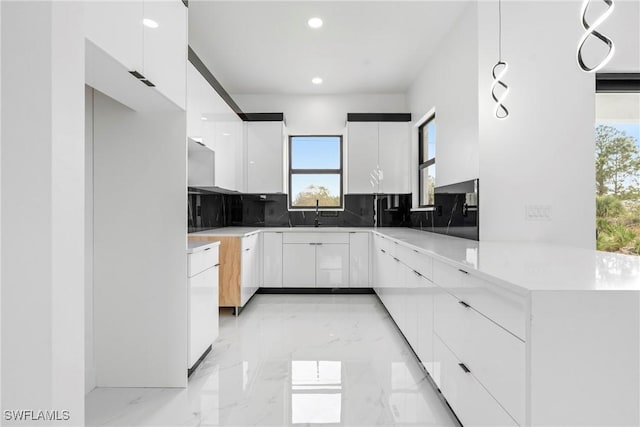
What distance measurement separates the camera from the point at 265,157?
451 centimetres

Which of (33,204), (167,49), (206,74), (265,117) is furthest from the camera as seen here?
(265,117)

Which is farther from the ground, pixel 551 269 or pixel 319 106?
pixel 319 106

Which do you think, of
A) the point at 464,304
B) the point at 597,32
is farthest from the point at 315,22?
the point at 464,304

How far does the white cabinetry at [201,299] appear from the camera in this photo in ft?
7.03

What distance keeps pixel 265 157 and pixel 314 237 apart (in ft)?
4.08

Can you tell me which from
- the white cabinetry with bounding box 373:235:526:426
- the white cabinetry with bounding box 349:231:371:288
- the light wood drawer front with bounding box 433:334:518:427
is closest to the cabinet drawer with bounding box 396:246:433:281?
the white cabinetry with bounding box 373:235:526:426

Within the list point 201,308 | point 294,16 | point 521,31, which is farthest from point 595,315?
point 294,16

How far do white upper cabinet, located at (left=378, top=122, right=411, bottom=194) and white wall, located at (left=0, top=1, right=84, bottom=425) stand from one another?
155 inches

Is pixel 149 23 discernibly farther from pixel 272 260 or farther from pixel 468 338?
pixel 272 260

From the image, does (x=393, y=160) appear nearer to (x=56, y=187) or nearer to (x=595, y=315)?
(x=595, y=315)

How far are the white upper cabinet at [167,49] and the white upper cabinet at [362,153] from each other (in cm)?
268

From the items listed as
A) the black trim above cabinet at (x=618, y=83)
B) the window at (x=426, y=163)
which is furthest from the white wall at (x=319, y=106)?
the black trim above cabinet at (x=618, y=83)

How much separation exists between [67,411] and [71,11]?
1072mm

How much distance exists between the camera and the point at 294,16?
2.84 metres
